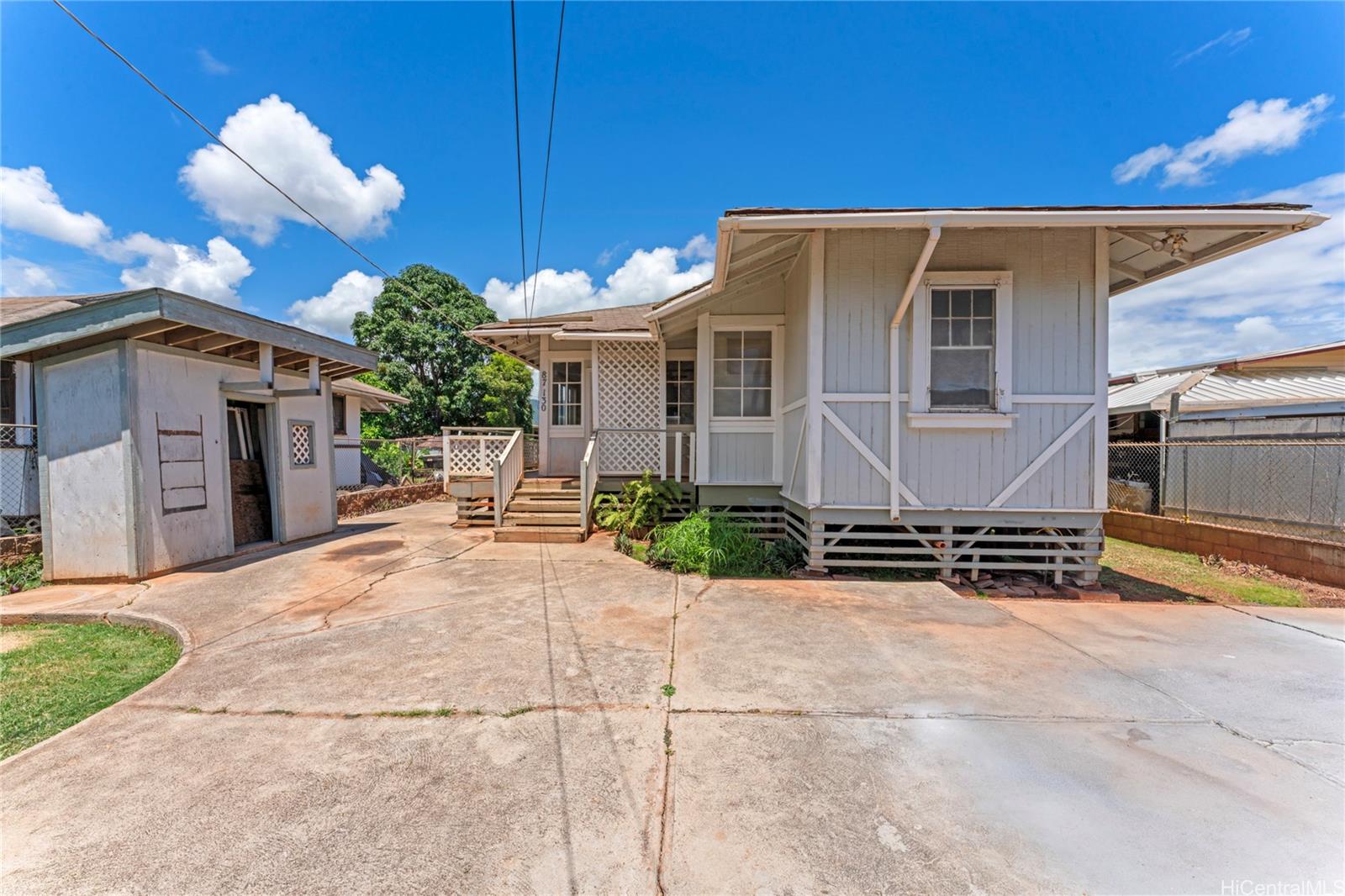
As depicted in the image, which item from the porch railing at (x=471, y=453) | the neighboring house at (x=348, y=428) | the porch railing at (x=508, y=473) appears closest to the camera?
the porch railing at (x=508, y=473)

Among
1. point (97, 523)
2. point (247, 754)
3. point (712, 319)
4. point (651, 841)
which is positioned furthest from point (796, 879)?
point (97, 523)

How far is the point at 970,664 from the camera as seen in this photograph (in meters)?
3.34

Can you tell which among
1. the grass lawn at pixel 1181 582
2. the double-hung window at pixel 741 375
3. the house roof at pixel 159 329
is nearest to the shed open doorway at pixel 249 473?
the house roof at pixel 159 329

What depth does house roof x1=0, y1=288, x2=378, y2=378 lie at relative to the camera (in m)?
5.00

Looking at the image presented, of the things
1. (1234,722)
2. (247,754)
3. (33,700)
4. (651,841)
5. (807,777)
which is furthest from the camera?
(33,700)

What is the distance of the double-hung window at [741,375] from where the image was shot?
7.26m

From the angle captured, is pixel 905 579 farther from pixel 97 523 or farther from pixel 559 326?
pixel 97 523

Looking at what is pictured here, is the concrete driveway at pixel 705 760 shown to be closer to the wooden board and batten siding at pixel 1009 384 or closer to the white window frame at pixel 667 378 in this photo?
the wooden board and batten siding at pixel 1009 384

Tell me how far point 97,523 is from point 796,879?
25.4 ft

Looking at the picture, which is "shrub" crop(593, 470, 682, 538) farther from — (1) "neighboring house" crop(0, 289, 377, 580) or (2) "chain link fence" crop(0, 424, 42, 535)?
(2) "chain link fence" crop(0, 424, 42, 535)

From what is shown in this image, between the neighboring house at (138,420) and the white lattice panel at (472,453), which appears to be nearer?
the neighboring house at (138,420)

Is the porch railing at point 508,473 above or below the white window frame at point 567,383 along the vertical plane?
below

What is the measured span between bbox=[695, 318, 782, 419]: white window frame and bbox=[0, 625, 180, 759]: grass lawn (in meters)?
6.10

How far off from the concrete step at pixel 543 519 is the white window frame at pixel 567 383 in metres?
2.11
